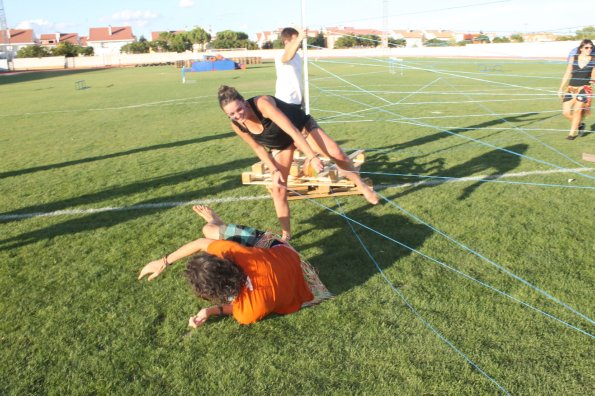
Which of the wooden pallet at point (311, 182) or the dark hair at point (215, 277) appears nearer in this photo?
the dark hair at point (215, 277)

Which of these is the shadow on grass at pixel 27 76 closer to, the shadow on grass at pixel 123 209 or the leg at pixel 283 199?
the shadow on grass at pixel 123 209

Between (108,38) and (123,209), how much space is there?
4720 inches

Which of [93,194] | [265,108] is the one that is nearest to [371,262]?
[265,108]

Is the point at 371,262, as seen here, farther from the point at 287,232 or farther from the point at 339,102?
the point at 339,102

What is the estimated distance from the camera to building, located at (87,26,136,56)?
361ft

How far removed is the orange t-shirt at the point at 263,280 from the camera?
301 cm

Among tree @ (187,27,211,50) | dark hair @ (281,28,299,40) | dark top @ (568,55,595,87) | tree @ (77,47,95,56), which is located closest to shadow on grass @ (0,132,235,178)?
dark hair @ (281,28,299,40)

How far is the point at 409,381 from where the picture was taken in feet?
8.63

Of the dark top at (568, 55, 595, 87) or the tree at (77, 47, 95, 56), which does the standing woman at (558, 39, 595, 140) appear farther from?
the tree at (77, 47, 95, 56)

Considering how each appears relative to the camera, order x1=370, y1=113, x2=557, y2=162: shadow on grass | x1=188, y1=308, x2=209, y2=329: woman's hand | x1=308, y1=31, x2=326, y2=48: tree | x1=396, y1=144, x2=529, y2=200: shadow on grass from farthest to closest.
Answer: x1=308, y1=31, x2=326, y2=48: tree → x1=370, y1=113, x2=557, y2=162: shadow on grass → x1=396, y1=144, x2=529, y2=200: shadow on grass → x1=188, y1=308, x2=209, y2=329: woman's hand

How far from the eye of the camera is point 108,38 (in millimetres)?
110562

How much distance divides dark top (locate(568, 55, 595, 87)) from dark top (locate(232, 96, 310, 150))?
636 cm

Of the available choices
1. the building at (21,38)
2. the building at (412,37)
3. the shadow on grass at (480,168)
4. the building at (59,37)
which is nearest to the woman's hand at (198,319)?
the shadow on grass at (480,168)

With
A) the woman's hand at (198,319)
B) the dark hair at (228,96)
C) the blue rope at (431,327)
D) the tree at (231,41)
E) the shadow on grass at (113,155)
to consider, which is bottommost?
the blue rope at (431,327)
